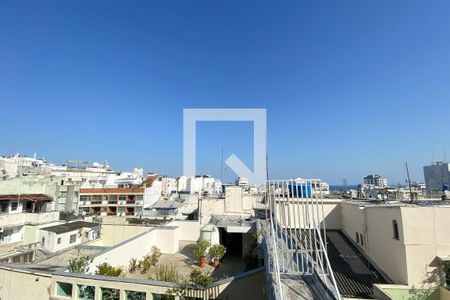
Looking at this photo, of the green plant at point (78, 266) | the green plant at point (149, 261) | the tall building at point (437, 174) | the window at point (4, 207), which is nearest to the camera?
the green plant at point (78, 266)

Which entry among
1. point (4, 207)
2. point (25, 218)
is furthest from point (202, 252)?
point (4, 207)

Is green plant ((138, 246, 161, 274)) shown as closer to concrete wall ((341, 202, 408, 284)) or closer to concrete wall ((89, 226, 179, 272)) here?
concrete wall ((89, 226, 179, 272))

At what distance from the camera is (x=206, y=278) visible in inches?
285

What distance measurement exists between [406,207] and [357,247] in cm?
391

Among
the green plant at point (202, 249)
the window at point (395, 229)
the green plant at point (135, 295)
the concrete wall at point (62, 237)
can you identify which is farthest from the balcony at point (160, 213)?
the window at point (395, 229)

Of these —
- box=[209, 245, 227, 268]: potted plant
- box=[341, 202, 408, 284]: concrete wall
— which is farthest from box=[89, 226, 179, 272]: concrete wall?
box=[341, 202, 408, 284]: concrete wall

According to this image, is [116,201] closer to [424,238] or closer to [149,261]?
[149,261]

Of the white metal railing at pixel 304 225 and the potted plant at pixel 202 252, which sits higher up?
the white metal railing at pixel 304 225

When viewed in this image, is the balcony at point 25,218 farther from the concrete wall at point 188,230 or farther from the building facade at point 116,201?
the building facade at point 116,201

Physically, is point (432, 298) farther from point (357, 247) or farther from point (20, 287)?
point (20, 287)

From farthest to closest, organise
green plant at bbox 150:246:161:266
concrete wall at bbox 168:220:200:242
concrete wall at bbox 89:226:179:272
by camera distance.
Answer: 1. concrete wall at bbox 168:220:200:242
2. green plant at bbox 150:246:161:266
3. concrete wall at bbox 89:226:179:272

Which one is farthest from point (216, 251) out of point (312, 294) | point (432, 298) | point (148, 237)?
point (312, 294)

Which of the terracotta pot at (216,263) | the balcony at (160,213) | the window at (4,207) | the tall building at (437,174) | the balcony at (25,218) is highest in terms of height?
the tall building at (437,174)

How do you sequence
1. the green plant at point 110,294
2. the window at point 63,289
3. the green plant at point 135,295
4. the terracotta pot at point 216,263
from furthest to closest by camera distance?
the terracotta pot at point 216,263, the window at point 63,289, the green plant at point 110,294, the green plant at point 135,295
